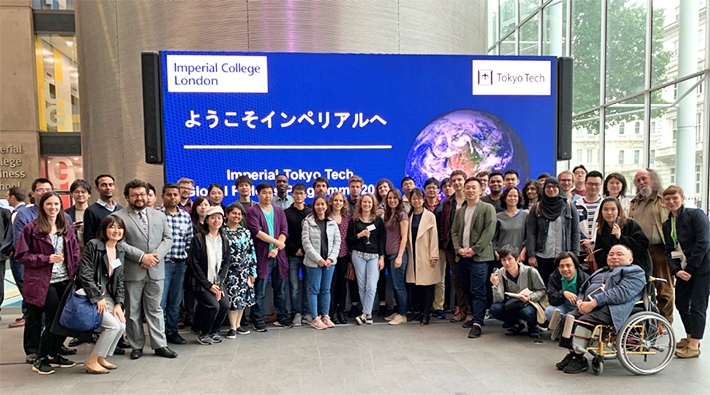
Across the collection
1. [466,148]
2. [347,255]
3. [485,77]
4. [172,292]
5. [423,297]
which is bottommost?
[423,297]

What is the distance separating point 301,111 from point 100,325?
3152mm

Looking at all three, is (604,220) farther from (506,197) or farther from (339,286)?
(339,286)

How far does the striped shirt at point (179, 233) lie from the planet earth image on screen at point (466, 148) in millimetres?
2759

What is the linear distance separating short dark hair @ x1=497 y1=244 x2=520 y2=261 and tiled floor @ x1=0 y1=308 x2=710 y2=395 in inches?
36.6

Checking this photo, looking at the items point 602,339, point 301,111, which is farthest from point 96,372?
point 602,339

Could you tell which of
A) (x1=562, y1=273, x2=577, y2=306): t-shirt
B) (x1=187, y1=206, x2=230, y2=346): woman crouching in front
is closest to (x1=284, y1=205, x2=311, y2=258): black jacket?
(x1=187, y1=206, x2=230, y2=346): woman crouching in front

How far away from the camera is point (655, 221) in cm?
451

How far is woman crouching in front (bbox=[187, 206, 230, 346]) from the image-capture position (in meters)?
4.73

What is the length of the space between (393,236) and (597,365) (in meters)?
2.56

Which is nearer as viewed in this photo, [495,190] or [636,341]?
[636,341]

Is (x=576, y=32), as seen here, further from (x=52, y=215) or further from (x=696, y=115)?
(x=52, y=215)

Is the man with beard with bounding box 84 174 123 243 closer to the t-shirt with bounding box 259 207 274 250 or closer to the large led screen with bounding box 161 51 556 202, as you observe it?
the large led screen with bounding box 161 51 556 202

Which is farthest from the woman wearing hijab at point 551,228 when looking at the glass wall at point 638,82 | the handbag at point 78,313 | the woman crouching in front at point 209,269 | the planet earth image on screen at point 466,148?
the handbag at point 78,313

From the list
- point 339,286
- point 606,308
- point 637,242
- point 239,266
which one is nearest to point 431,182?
point 339,286
